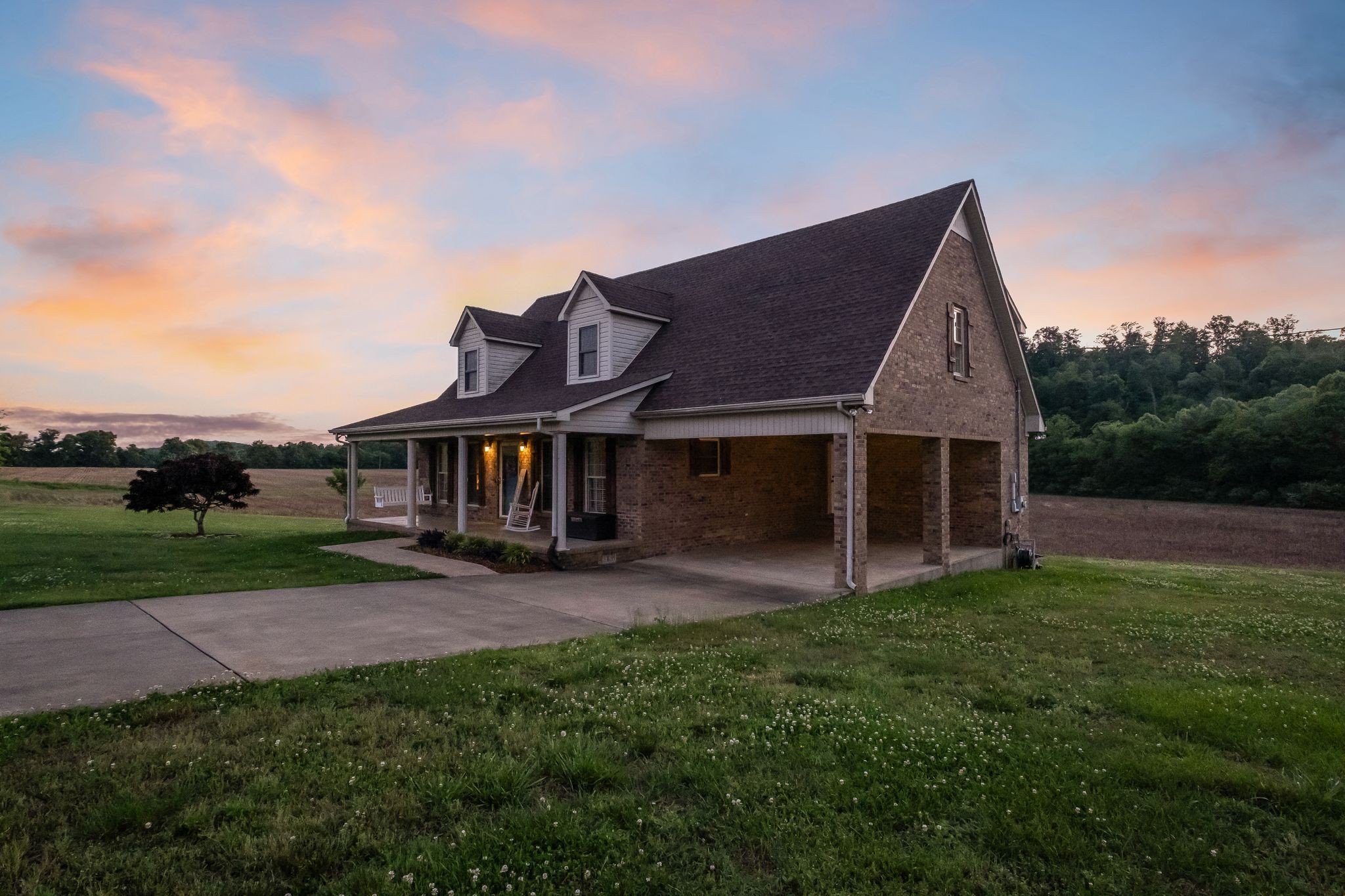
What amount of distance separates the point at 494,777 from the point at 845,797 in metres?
2.15

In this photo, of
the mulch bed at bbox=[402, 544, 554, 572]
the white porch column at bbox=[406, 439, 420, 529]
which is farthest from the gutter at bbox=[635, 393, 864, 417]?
the white porch column at bbox=[406, 439, 420, 529]

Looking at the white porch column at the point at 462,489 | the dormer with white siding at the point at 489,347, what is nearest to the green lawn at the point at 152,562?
the white porch column at the point at 462,489

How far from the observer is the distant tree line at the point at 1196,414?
38.8 metres

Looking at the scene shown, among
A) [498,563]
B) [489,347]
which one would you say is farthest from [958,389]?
[489,347]

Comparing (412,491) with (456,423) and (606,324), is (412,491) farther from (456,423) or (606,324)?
(606,324)

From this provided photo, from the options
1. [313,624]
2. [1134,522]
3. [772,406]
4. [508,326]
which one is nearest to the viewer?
[313,624]

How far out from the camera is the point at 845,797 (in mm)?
3930

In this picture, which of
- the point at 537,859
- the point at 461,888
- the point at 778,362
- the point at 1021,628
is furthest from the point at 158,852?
the point at 778,362

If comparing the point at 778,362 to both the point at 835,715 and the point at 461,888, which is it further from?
the point at 461,888

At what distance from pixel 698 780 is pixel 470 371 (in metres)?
18.5

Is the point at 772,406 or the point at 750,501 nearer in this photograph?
the point at 772,406

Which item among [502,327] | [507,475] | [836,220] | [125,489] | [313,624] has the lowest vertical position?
[313,624]

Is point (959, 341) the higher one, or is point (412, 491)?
point (959, 341)

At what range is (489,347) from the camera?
20.2 metres
